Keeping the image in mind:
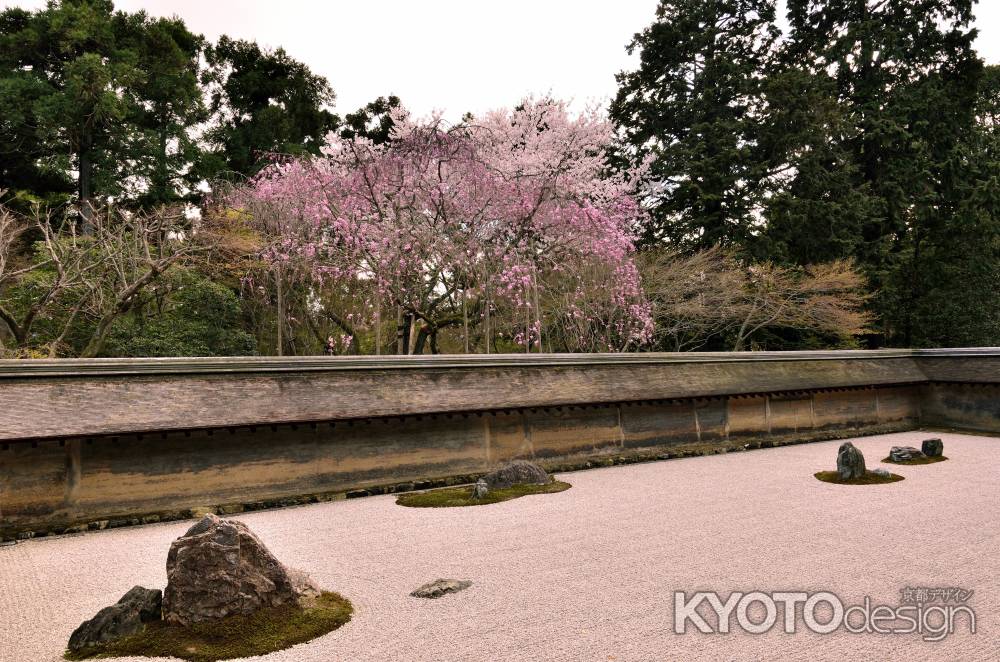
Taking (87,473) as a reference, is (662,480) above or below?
below

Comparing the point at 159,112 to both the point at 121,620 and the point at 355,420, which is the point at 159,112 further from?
the point at 121,620

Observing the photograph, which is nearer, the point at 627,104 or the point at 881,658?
the point at 881,658

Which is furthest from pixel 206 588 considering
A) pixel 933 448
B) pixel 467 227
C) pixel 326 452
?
pixel 467 227

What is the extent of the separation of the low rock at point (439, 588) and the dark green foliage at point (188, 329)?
435 inches

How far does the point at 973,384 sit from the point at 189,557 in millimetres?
14116

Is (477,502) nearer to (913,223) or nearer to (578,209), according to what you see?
(578,209)

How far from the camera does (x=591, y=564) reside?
5.09 meters

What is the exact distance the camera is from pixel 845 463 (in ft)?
27.5

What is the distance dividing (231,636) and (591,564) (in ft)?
8.33

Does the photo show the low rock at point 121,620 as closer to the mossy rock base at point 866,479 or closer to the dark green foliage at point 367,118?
the mossy rock base at point 866,479

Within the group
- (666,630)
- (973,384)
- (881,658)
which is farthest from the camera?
(973,384)

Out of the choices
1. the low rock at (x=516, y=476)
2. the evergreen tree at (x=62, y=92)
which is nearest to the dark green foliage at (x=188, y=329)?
the low rock at (x=516, y=476)

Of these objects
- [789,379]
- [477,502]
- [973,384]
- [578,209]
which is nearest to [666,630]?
[477,502]

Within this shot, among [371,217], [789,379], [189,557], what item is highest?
[371,217]
